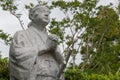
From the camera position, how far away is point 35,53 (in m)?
6.75

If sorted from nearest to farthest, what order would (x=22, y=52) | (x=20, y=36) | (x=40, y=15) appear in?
(x=22, y=52), (x=20, y=36), (x=40, y=15)

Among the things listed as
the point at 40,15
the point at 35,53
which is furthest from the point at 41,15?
the point at 35,53

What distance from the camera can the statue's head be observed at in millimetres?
7066

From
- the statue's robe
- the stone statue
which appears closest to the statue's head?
the stone statue

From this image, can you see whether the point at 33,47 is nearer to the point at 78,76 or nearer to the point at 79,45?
the point at 78,76

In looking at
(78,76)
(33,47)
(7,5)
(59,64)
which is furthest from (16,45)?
(7,5)

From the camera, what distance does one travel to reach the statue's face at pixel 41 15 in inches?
278

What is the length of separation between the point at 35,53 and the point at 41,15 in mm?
650

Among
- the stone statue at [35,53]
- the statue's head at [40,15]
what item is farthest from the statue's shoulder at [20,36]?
the statue's head at [40,15]

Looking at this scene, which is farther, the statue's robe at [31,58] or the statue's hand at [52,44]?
the statue's hand at [52,44]

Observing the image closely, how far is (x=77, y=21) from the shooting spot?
65.1 ft

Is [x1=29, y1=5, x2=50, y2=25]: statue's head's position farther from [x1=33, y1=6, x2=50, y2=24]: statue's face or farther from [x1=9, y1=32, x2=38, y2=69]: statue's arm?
[x1=9, y1=32, x2=38, y2=69]: statue's arm

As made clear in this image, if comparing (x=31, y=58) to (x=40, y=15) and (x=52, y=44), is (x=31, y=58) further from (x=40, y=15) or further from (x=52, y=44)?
(x=40, y=15)

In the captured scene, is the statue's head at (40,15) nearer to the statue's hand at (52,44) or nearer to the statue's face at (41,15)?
the statue's face at (41,15)
